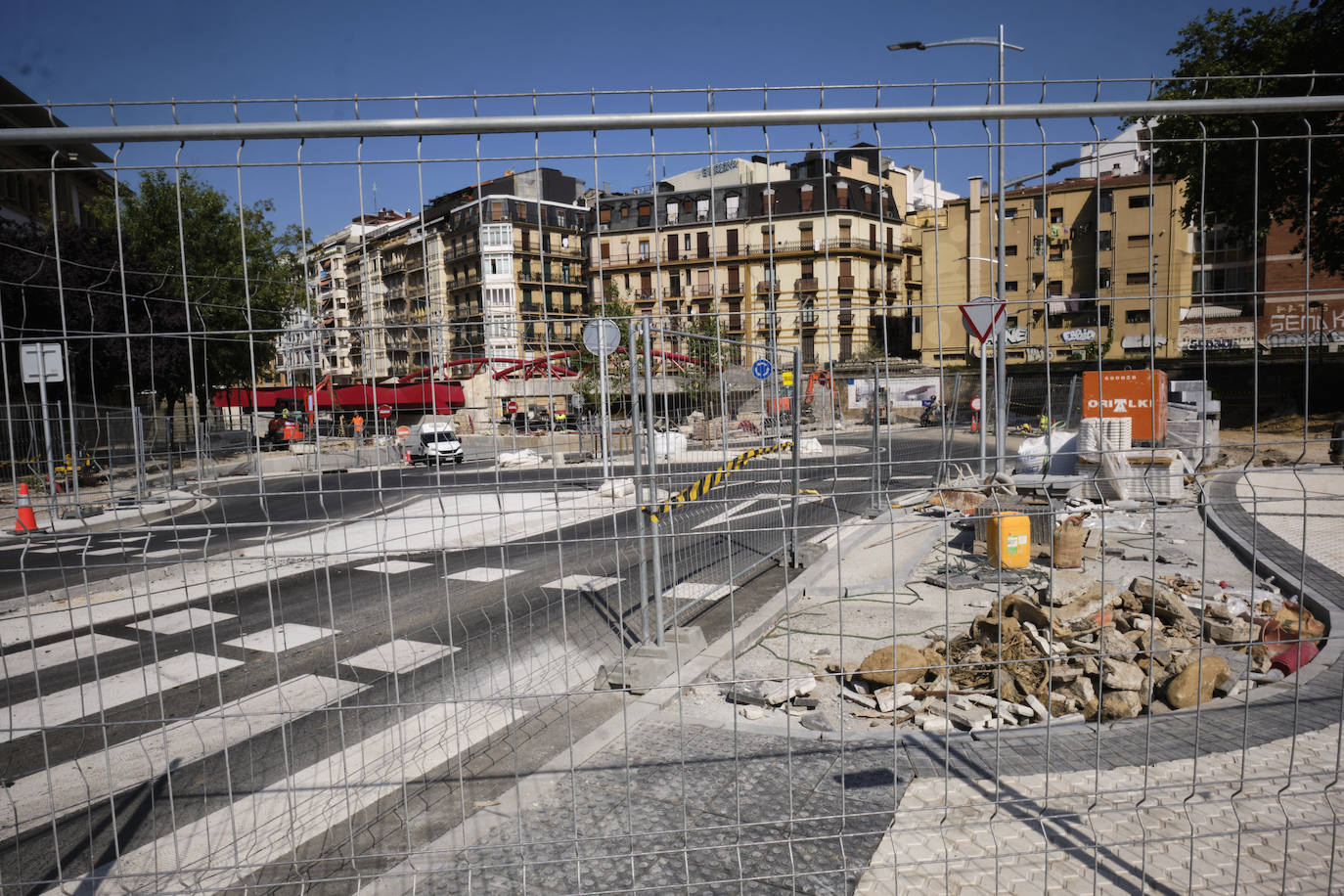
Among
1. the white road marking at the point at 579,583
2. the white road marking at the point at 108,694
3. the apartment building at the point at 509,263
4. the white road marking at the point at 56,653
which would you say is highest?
the apartment building at the point at 509,263

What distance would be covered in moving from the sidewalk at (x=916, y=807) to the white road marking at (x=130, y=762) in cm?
130

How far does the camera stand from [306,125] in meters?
3.34

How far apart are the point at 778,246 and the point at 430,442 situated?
251 cm

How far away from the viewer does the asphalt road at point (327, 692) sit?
388cm

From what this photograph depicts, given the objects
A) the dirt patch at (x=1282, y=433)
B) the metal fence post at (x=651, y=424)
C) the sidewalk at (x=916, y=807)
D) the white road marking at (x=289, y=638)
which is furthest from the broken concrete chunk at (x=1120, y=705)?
the dirt patch at (x=1282, y=433)

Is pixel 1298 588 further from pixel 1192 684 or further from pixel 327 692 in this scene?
pixel 327 692

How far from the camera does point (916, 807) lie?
160 inches

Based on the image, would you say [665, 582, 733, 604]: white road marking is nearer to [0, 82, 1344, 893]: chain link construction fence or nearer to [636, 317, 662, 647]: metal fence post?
[0, 82, 1344, 893]: chain link construction fence

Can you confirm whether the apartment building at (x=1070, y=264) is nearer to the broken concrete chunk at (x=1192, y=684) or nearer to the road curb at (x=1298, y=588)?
the road curb at (x=1298, y=588)

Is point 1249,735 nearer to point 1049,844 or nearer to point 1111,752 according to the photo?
point 1111,752

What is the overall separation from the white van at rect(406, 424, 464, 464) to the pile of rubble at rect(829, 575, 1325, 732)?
9.14 ft

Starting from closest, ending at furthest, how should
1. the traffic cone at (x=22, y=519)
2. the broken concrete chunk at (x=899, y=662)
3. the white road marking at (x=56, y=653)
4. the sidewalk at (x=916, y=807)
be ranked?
the traffic cone at (x=22, y=519)
the sidewalk at (x=916, y=807)
the broken concrete chunk at (x=899, y=662)
the white road marking at (x=56, y=653)

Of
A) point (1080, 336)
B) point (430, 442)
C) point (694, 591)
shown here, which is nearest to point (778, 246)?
point (1080, 336)

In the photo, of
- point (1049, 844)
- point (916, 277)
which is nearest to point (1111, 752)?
point (1049, 844)
